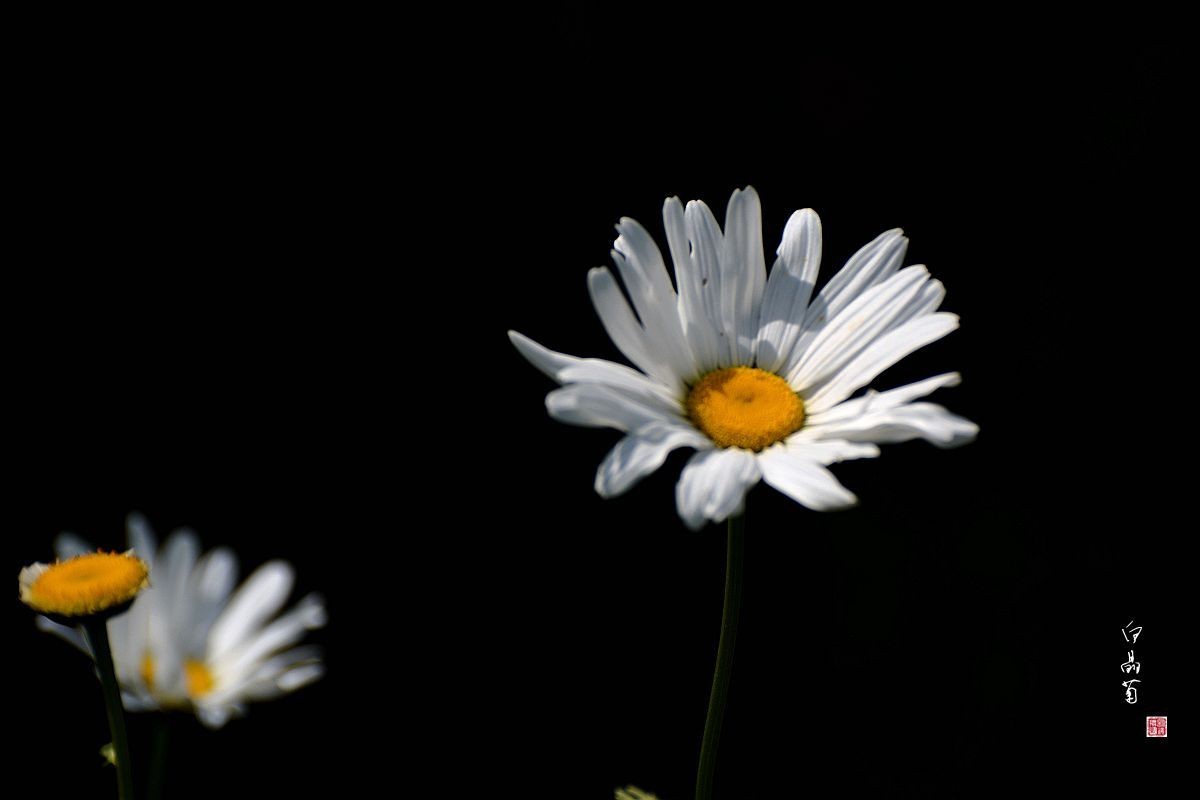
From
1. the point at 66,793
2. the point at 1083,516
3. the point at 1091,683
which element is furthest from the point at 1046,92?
the point at 66,793

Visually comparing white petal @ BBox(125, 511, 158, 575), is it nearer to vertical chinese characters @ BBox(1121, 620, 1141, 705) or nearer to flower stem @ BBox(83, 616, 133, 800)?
flower stem @ BBox(83, 616, 133, 800)

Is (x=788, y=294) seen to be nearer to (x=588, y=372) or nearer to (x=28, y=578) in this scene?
(x=588, y=372)

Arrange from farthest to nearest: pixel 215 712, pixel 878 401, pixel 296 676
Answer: pixel 296 676 → pixel 215 712 → pixel 878 401

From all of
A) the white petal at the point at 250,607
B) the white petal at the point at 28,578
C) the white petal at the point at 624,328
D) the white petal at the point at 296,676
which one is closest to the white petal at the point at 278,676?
the white petal at the point at 296,676

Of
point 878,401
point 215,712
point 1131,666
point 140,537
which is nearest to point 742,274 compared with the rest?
point 878,401

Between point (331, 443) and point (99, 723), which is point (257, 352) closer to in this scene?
point (331, 443)

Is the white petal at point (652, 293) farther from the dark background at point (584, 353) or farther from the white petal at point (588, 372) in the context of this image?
the dark background at point (584, 353)
